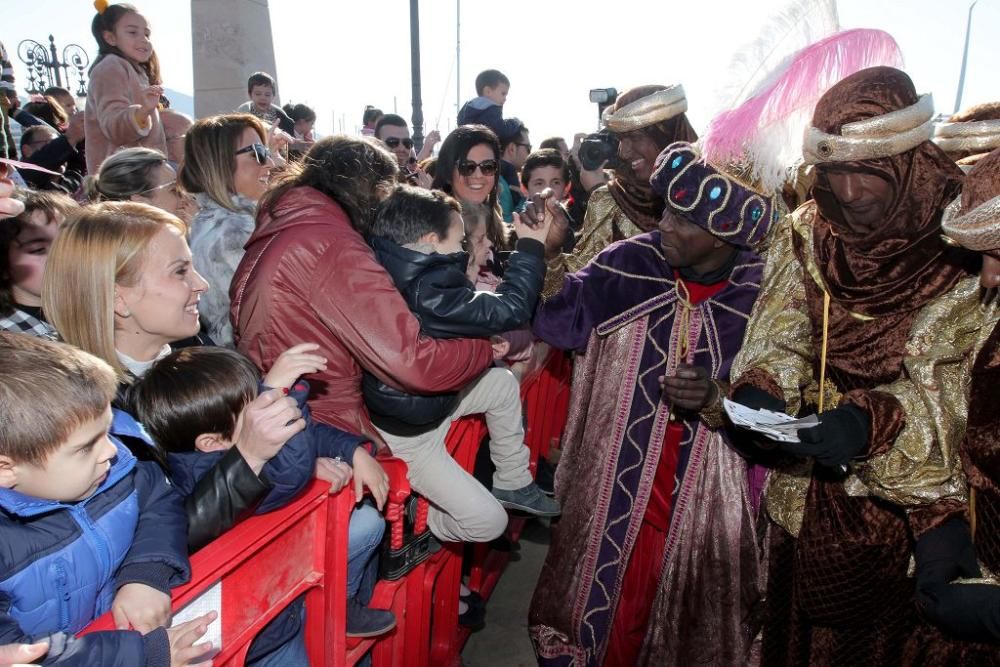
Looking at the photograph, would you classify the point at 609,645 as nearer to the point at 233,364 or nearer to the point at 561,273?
the point at 561,273

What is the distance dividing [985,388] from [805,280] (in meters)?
0.62

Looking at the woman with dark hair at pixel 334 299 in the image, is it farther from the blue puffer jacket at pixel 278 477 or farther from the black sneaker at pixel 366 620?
the black sneaker at pixel 366 620

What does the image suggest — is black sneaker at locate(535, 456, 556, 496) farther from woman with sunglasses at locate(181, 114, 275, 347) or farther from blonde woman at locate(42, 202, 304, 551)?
blonde woman at locate(42, 202, 304, 551)

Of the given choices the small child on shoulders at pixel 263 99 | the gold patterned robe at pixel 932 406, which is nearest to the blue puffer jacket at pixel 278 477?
the gold patterned robe at pixel 932 406

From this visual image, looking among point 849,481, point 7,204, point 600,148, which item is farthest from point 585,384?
point 7,204

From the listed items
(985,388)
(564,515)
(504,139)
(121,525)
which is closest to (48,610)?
(121,525)

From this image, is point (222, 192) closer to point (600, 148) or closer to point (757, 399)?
point (600, 148)

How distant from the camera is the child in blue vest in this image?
1147mm

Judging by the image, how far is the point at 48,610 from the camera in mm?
1188

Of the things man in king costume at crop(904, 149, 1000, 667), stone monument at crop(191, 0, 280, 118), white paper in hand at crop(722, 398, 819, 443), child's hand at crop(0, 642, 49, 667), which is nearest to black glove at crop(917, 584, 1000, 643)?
man in king costume at crop(904, 149, 1000, 667)

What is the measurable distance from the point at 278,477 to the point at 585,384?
1.42 meters

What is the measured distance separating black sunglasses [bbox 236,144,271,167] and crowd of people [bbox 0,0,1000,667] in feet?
0.03

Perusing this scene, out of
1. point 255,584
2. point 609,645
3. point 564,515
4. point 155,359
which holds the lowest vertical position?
point 609,645

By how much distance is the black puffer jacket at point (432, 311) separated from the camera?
2.23 metres
